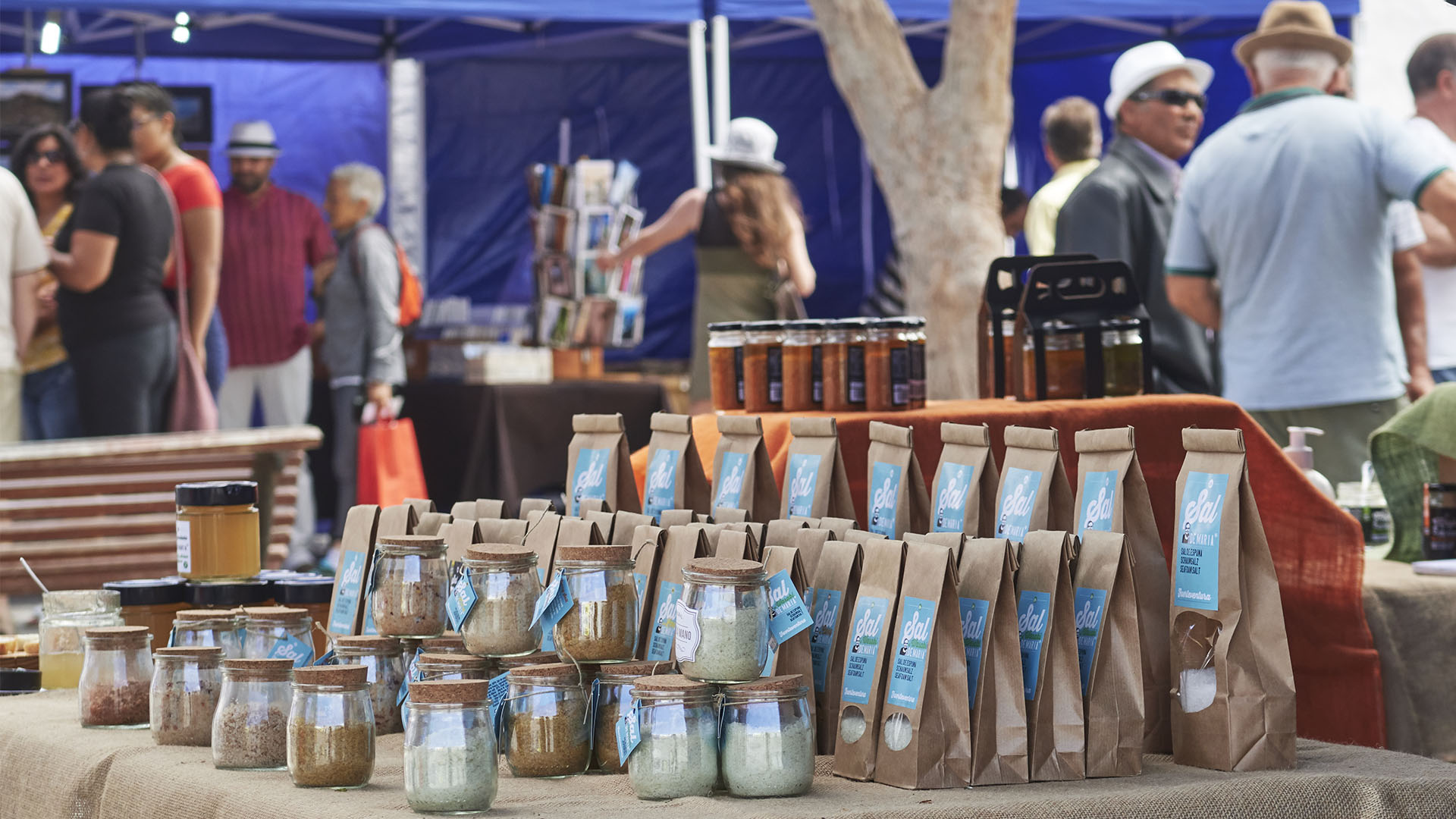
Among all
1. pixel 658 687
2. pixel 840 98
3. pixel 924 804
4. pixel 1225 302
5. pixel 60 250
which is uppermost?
pixel 840 98

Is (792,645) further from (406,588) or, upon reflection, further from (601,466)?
(601,466)

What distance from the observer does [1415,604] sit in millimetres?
2719

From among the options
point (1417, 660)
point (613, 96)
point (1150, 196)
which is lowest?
point (1417, 660)

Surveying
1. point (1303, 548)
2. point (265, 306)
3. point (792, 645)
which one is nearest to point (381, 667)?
point (792, 645)

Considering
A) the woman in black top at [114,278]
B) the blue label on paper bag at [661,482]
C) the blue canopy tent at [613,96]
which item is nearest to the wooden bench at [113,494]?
the woman in black top at [114,278]

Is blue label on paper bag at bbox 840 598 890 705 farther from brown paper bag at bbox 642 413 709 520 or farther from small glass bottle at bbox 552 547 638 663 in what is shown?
brown paper bag at bbox 642 413 709 520

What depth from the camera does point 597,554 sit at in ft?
5.94

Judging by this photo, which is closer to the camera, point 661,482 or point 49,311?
point 661,482

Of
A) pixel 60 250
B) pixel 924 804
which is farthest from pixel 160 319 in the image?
pixel 924 804

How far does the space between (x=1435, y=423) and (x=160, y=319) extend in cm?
389

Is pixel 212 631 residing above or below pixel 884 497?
below

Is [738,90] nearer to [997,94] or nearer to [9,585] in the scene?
[997,94]

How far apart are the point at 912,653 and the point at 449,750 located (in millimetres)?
485

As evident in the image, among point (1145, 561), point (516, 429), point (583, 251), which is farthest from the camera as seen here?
point (583, 251)
